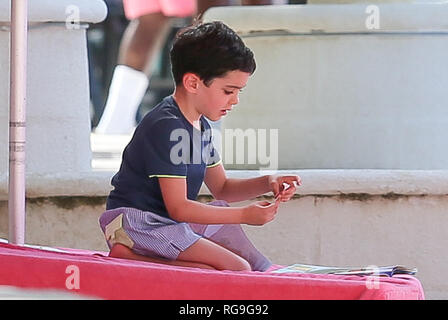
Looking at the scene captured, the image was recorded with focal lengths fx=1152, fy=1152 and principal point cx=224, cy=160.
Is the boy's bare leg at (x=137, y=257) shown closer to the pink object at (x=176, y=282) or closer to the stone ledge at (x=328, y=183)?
the pink object at (x=176, y=282)

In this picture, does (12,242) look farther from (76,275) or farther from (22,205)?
(76,275)

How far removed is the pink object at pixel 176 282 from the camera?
2.15 m

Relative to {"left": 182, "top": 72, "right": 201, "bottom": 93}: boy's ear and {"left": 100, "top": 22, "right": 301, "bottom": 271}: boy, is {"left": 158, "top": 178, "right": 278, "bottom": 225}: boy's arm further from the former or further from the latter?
Answer: {"left": 182, "top": 72, "right": 201, "bottom": 93}: boy's ear

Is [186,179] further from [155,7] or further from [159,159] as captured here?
[155,7]

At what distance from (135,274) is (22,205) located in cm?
45

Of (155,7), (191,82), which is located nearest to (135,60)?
(155,7)

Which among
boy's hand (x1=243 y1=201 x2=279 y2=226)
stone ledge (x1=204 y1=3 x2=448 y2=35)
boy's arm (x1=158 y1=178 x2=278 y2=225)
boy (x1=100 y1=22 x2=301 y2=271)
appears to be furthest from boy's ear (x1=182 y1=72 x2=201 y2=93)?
stone ledge (x1=204 y1=3 x2=448 y2=35)

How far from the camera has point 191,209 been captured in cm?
238

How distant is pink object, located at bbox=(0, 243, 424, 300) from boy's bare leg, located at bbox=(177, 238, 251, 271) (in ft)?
0.42

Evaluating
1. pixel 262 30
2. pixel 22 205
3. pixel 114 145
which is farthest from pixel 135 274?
pixel 114 145

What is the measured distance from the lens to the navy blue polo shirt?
7.95 feet

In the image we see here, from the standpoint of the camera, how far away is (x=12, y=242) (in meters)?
2.57

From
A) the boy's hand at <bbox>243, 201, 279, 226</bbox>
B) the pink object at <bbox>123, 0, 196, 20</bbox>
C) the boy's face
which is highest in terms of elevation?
the pink object at <bbox>123, 0, 196, 20</bbox>
